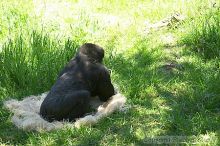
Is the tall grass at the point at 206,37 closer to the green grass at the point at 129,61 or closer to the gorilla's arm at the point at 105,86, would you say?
the green grass at the point at 129,61

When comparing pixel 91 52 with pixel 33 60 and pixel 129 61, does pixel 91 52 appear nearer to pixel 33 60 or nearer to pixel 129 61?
pixel 33 60

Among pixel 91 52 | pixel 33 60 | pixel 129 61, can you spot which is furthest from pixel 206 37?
pixel 33 60

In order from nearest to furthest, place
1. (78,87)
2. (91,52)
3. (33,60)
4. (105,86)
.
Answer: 1. (78,87)
2. (105,86)
3. (91,52)
4. (33,60)

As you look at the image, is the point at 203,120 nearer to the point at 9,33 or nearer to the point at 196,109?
the point at 196,109

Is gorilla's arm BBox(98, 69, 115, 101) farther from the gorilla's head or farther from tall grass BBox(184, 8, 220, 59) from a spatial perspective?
tall grass BBox(184, 8, 220, 59)

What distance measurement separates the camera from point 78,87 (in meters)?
5.73

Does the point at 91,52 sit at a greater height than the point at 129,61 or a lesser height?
greater

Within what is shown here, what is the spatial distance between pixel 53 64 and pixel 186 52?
2246 millimetres

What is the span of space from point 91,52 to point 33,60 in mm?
1134

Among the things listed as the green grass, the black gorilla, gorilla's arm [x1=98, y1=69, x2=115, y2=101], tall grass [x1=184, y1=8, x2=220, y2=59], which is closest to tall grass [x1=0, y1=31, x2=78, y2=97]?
the green grass

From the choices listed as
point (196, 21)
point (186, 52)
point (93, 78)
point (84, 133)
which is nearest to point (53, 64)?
point (93, 78)

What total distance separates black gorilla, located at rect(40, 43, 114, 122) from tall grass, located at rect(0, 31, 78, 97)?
2.39 feet

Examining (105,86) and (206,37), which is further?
(206,37)

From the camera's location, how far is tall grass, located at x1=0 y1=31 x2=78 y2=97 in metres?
6.57
